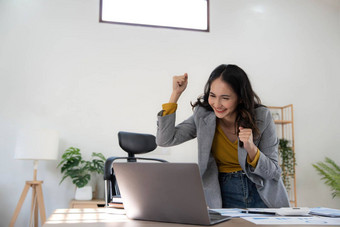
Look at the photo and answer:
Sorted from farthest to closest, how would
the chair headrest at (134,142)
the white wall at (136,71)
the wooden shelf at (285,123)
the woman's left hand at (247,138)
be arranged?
the wooden shelf at (285,123) < the white wall at (136,71) < the chair headrest at (134,142) < the woman's left hand at (247,138)

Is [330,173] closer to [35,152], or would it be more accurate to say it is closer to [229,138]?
[229,138]

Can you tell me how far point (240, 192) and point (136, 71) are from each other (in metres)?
2.78

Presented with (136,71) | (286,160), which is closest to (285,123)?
(286,160)

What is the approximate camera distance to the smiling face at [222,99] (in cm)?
159

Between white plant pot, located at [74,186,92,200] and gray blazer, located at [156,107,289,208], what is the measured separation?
2115 mm

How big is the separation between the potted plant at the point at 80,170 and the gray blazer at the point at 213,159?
207cm

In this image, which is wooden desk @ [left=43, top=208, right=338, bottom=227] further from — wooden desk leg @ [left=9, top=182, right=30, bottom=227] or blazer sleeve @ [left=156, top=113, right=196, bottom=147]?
wooden desk leg @ [left=9, top=182, right=30, bottom=227]

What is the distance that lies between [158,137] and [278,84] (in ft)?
10.5

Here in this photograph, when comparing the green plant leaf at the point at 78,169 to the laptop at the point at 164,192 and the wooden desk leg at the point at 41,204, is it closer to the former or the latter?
the wooden desk leg at the point at 41,204

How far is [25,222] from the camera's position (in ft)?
11.8

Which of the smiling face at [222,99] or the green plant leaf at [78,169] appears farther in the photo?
the green plant leaf at [78,169]

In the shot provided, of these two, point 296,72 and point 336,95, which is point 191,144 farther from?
point 336,95

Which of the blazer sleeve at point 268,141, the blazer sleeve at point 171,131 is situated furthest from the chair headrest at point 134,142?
the blazer sleeve at point 268,141

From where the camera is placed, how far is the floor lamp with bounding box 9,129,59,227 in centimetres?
328
